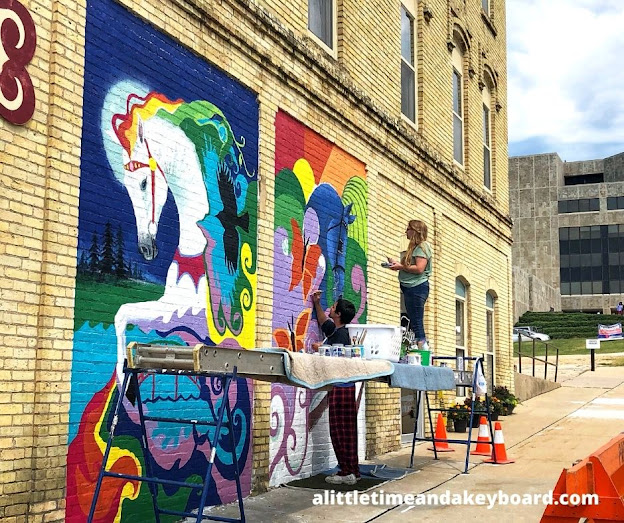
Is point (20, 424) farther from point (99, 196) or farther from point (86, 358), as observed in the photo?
point (99, 196)

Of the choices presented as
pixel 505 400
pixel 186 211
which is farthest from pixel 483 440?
pixel 186 211

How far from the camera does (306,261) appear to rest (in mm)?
9750

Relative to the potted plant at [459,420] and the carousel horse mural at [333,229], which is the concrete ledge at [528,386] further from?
the carousel horse mural at [333,229]

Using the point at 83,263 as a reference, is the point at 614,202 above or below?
above

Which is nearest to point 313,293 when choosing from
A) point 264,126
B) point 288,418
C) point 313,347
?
point 313,347

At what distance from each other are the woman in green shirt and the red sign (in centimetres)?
513

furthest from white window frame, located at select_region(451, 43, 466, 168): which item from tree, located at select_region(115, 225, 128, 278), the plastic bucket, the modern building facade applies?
tree, located at select_region(115, 225, 128, 278)

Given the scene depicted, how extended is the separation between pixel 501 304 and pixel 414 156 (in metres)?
7.23

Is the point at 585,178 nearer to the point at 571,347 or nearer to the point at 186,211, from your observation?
the point at 571,347

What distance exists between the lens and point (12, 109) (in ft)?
18.0

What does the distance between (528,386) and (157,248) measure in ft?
52.5

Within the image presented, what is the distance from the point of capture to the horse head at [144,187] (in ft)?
22.2

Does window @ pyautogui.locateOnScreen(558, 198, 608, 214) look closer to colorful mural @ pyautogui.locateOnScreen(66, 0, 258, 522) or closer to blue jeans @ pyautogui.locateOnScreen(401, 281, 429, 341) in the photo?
blue jeans @ pyautogui.locateOnScreen(401, 281, 429, 341)

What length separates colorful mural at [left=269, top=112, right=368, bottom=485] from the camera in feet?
29.8
